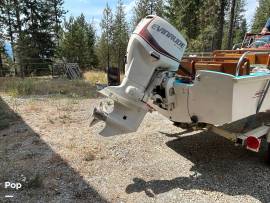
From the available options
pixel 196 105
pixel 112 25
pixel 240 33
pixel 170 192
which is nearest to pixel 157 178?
pixel 170 192

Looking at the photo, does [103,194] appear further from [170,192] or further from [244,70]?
[244,70]

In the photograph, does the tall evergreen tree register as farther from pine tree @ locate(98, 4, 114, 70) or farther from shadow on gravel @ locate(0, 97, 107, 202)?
shadow on gravel @ locate(0, 97, 107, 202)

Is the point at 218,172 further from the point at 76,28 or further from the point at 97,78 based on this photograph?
the point at 76,28

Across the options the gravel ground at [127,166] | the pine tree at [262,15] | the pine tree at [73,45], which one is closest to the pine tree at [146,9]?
the pine tree at [73,45]

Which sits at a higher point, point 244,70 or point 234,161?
point 244,70

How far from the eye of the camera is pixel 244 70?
10.00 feet

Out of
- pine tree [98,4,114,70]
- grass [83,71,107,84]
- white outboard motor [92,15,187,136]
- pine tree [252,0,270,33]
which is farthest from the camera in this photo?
pine tree [252,0,270,33]

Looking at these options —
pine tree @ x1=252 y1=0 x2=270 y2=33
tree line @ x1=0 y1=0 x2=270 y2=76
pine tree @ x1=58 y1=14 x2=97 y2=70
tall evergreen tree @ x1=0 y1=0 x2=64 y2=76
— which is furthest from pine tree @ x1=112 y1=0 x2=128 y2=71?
pine tree @ x1=252 y1=0 x2=270 y2=33

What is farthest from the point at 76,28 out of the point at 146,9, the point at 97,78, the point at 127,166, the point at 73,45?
the point at 127,166

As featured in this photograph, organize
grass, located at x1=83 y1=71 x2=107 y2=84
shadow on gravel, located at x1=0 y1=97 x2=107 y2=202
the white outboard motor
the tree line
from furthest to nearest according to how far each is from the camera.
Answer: the tree line → grass, located at x1=83 y1=71 x2=107 y2=84 → the white outboard motor → shadow on gravel, located at x1=0 y1=97 x2=107 y2=202

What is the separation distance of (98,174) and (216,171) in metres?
1.40

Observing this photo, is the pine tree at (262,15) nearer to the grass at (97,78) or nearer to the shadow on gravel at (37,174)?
the grass at (97,78)

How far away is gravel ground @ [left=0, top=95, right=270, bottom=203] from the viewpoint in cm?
297

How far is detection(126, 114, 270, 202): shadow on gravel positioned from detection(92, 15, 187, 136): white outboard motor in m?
0.69
